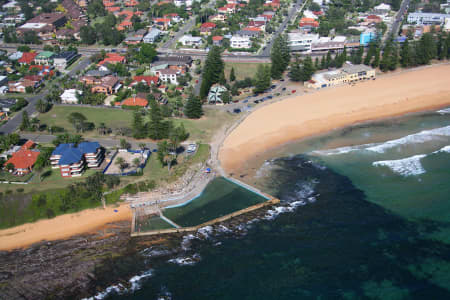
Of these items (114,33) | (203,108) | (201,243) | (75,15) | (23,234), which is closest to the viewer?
(201,243)

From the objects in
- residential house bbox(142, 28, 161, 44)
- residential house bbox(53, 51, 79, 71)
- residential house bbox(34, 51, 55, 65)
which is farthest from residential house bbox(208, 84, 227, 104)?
residential house bbox(34, 51, 55, 65)

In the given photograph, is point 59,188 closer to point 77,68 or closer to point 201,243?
point 201,243

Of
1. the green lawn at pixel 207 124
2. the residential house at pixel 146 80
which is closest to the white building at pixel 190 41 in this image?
the residential house at pixel 146 80

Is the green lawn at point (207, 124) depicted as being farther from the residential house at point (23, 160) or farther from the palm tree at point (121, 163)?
the residential house at point (23, 160)

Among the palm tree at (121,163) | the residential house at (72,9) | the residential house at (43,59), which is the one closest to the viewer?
the palm tree at (121,163)

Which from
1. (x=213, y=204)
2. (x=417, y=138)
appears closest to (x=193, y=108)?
(x=213, y=204)

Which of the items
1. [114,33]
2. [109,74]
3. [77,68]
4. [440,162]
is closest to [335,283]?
[440,162]
